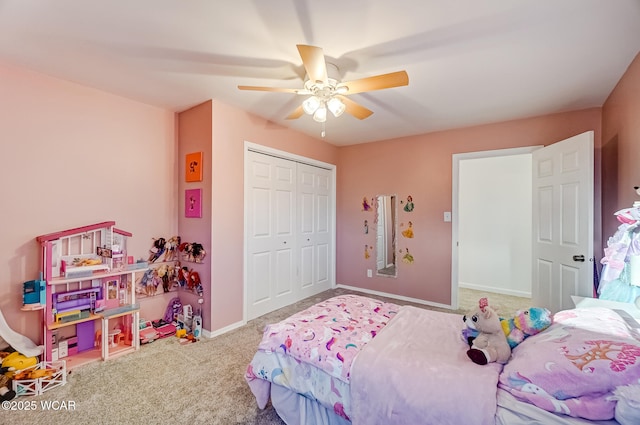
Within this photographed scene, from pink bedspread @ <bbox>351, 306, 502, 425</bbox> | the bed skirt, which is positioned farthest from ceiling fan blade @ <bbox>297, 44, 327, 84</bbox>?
the bed skirt

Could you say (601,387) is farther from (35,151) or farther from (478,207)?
(478,207)

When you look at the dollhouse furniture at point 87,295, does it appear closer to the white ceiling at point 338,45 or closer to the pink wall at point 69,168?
the pink wall at point 69,168

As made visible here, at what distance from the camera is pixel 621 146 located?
7.65 ft

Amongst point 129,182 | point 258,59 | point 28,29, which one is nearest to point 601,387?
point 258,59

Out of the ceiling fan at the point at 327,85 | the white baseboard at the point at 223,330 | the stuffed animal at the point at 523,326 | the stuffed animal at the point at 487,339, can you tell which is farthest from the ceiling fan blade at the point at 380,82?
the white baseboard at the point at 223,330

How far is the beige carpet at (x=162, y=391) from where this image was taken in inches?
66.7

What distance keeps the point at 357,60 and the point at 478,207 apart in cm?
378

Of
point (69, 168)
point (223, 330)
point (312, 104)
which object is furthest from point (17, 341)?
point (312, 104)

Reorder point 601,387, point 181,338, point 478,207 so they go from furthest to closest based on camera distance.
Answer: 1. point 478,207
2. point 181,338
3. point 601,387

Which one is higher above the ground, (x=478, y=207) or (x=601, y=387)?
(x=478, y=207)

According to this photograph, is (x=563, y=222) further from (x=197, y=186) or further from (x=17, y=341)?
(x=17, y=341)

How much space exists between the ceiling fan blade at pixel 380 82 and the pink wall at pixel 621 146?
1750mm

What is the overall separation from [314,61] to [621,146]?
106 inches

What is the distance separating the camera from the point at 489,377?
1.19 metres
